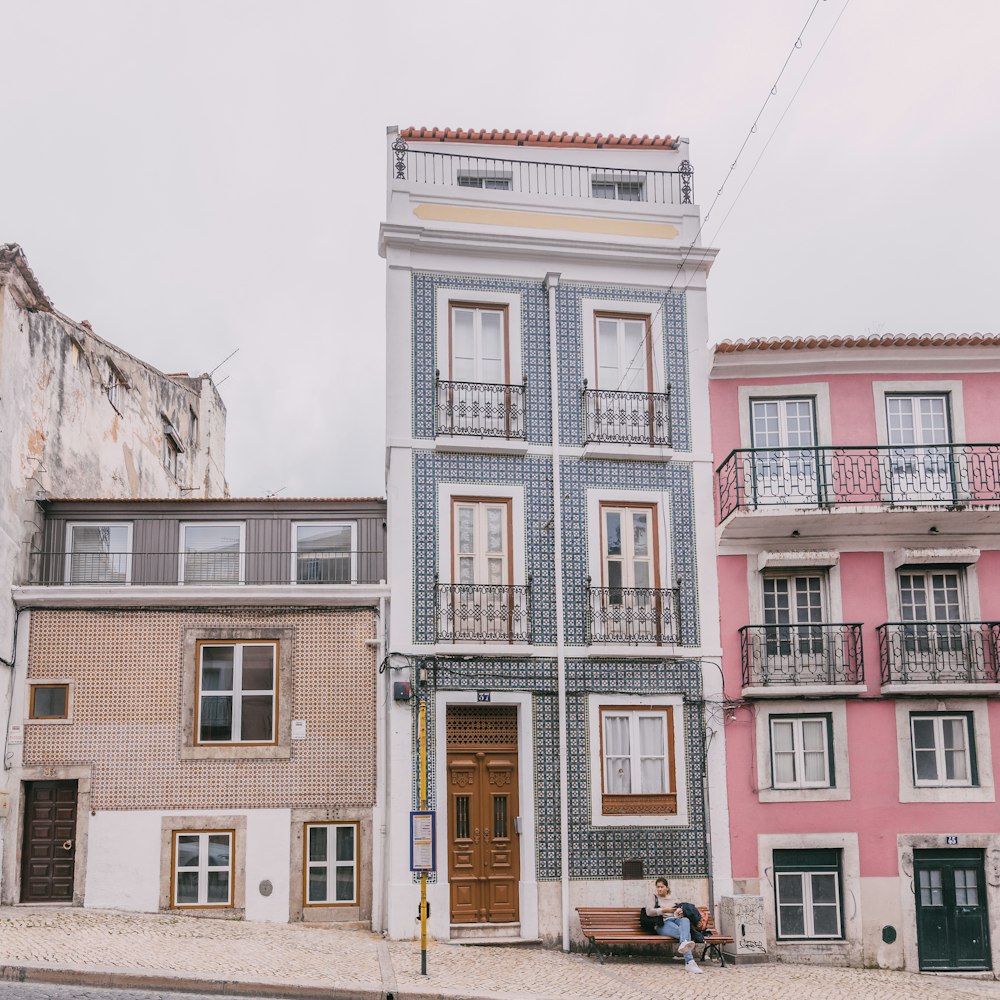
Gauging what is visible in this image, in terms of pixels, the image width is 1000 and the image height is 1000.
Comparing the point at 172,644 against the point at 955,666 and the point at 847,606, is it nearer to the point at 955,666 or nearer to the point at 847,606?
the point at 847,606

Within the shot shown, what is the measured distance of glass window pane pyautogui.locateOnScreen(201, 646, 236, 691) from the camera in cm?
1691

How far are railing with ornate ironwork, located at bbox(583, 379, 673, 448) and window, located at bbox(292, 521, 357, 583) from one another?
3.53m

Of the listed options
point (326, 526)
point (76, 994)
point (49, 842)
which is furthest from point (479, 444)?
point (76, 994)

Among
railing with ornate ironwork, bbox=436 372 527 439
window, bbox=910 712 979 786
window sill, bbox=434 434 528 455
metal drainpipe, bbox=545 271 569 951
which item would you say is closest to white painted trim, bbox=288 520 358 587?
window sill, bbox=434 434 528 455

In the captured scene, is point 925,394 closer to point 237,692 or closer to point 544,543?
point 544,543

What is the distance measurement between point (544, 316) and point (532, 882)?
7.22 m

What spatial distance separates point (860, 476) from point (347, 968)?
9.10 meters

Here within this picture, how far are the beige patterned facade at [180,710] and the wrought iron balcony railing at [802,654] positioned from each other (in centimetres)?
486

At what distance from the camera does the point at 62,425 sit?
19.4m

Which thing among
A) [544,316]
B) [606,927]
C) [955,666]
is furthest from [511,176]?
[606,927]

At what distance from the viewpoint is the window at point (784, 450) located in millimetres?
17438

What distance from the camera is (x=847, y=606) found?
56.7 ft

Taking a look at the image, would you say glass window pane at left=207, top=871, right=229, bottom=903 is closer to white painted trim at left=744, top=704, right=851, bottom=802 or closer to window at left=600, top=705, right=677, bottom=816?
window at left=600, top=705, right=677, bottom=816

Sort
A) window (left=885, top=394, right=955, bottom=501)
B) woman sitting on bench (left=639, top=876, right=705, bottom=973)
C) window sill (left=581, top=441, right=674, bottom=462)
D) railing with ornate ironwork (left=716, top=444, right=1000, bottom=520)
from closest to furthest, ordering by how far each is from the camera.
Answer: woman sitting on bench (left=639, top=876, right=705, bottom=973) → window sill (left=581, top=441, right=674, bottom=462) → railing with ornate ironwork (left=716, top=444, right=1000, bottom=520) → window (left=885, top=394, right=955, bottom=501)
